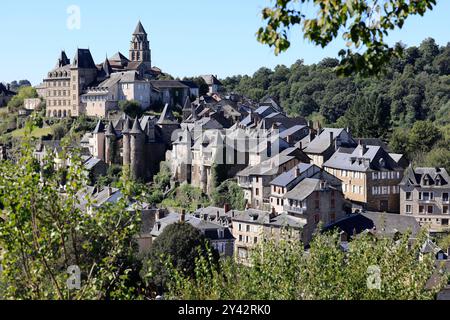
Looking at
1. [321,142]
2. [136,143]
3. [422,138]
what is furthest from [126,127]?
[422,138]

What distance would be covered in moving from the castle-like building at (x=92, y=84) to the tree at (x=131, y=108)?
60.2 inches

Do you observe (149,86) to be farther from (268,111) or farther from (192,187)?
(192,187)

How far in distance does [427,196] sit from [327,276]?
132ft

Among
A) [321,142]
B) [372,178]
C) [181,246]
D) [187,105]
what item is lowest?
[181,246]

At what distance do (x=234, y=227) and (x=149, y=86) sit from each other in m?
36.2

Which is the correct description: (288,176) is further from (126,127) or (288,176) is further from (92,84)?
(92,84)

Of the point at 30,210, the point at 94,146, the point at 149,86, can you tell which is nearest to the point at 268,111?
the point at 149,86

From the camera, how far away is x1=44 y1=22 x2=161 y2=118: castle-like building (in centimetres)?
8525

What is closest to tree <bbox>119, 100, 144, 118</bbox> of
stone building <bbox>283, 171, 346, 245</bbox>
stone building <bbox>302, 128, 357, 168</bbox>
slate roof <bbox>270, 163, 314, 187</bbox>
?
stone building <bbox>302, 128, 357, 168</bbox>

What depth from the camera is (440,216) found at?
178ft

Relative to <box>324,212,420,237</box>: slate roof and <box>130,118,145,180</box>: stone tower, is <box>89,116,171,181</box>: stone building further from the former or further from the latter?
<box>324,212,420,237</box>: slate roof

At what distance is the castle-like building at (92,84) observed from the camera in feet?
280

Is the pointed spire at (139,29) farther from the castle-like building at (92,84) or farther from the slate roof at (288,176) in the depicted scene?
the slate roof at (288,176)

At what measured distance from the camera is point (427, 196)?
54.9 metres
